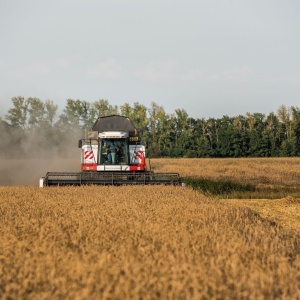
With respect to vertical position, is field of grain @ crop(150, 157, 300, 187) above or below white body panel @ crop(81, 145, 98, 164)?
below

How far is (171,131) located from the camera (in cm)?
7969

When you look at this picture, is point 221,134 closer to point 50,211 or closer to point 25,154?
point 25,154

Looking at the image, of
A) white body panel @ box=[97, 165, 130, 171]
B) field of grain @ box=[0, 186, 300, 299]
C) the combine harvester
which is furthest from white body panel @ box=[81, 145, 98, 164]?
field of grain @ box=[0, 186, 300, 299]

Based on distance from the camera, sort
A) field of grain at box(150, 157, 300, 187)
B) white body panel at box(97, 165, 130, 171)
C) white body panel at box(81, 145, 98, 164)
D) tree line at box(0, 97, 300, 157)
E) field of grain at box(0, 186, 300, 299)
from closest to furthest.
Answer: field of grain at box(0, 186, 300, 299)
white body panel at box(97, 165, 130, 171)
white body panel at box(81, 145, 98, 164)
field of grain at box(150, 157, 300, 187)
tree line at box(0, 97, 300, 157)

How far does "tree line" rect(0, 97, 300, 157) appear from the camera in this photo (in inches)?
2677

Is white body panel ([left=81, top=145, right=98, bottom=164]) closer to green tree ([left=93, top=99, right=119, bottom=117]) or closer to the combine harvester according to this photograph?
the combine harvester

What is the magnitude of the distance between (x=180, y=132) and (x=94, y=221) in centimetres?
7549

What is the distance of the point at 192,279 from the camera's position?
11.2 feet

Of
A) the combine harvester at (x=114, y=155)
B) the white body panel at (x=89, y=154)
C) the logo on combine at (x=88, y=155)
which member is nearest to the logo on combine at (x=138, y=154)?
the combine harvester at (x=114, y=155)

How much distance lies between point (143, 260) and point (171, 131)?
75.8 meters

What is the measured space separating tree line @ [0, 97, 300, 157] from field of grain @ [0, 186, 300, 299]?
56253 mm

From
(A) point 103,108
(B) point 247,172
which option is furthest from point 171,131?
(B) point 247,172

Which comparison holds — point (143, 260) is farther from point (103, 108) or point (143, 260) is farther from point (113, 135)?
point (103, 108)

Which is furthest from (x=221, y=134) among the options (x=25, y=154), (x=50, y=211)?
(x=50, y=211)
